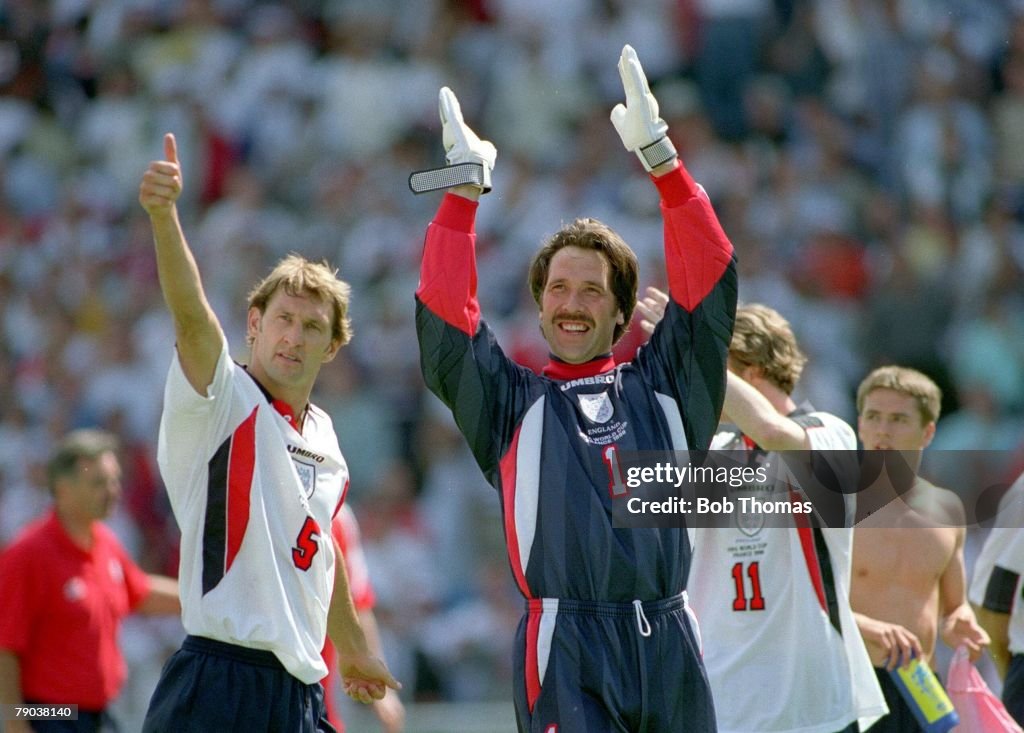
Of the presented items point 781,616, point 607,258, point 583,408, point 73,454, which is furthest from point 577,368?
point 73,454

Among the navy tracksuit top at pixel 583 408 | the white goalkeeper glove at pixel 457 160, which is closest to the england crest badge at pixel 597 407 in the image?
the navy tracksuit top at pixel 583 408

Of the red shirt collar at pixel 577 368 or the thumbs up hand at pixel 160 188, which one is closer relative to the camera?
the thumbs up hand at pixel 160 188

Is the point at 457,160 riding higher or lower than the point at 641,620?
higher

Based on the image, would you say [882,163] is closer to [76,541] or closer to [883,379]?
[883,379]

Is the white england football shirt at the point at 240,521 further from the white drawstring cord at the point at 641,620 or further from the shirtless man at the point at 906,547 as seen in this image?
the shirtless man at the point at 906,547

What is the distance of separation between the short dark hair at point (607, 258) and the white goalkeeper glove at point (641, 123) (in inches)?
12.5

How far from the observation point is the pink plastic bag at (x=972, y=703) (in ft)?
21.4

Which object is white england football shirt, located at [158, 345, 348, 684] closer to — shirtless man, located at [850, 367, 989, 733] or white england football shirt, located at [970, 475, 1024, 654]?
shirtless man, located at [850, 367, 989, 733]

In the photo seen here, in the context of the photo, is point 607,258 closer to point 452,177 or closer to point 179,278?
point 452,177

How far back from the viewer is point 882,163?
14383mm

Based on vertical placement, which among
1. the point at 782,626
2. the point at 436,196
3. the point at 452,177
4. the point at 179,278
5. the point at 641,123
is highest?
the point at 436,196

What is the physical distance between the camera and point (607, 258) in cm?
533

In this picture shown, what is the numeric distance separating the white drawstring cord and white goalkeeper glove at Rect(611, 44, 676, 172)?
141cm

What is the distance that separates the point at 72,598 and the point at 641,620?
14.0 feet
